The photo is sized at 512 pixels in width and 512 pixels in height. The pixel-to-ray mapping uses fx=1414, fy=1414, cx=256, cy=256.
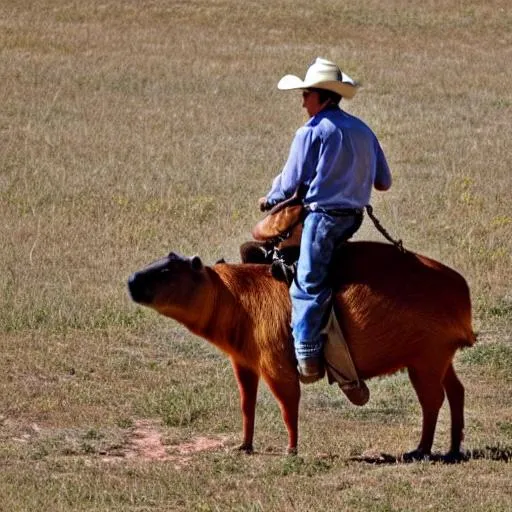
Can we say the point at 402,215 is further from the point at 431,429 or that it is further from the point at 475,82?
the point at 475,82

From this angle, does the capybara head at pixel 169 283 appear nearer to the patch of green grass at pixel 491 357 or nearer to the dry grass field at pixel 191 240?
the dry grass field at pixel 191 240

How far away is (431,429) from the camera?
7840mm

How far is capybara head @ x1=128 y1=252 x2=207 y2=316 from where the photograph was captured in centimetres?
777

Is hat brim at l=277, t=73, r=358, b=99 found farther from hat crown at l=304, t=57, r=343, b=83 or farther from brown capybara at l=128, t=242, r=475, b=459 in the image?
brown capybara at l=128, t=242, r=475, b=459

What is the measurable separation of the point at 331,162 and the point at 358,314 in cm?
84

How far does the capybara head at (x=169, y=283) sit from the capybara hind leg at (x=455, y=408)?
4.98ft

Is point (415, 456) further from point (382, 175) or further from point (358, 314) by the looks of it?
A: point (382, 175)

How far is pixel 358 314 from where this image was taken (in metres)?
7.71

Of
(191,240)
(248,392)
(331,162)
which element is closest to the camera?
(331,162)

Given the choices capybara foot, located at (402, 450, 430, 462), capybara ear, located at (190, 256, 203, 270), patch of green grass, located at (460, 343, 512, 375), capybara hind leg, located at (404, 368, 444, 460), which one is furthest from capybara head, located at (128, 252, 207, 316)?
patch of green grass, located at (460, 343, 512, 375)

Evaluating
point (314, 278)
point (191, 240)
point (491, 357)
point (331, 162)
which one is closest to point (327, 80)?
point (331, 162)

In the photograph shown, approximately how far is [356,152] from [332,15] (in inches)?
1279

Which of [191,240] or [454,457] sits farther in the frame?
[191,240]

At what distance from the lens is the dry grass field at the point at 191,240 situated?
7270 millimetres
